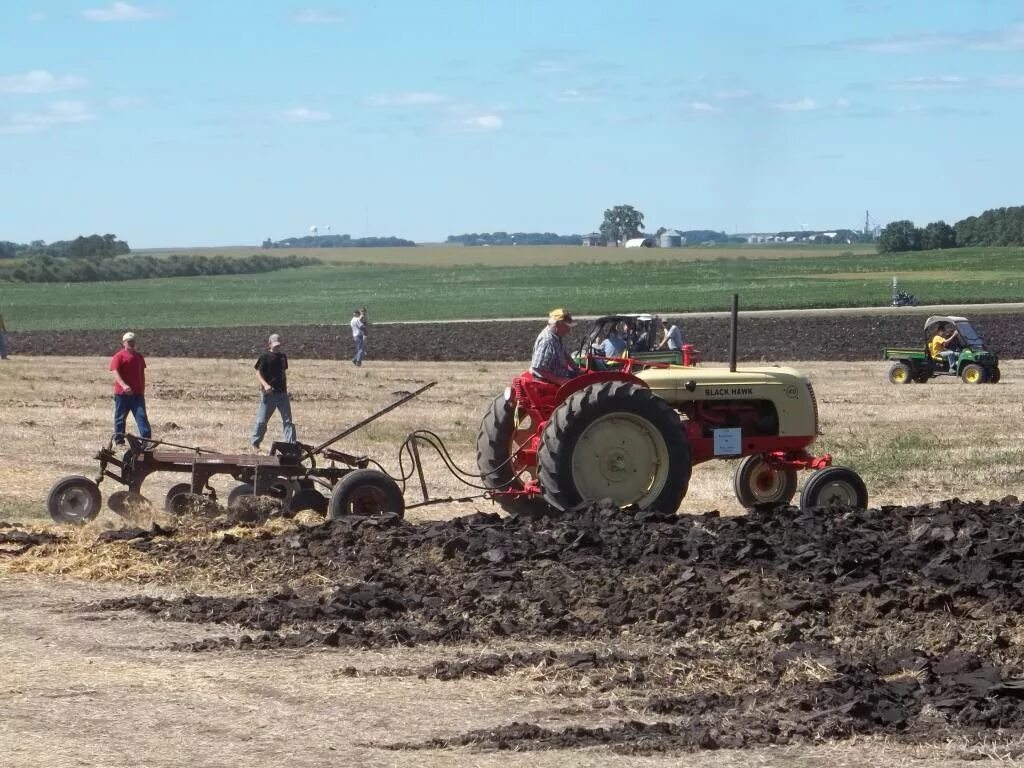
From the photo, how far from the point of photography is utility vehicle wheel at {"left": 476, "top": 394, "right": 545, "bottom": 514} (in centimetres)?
1277

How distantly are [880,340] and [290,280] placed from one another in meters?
78.5

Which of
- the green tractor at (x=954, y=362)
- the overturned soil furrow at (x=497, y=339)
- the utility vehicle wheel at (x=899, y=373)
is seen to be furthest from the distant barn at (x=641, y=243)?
the utility vehicle wheel at (x=899, y=373)

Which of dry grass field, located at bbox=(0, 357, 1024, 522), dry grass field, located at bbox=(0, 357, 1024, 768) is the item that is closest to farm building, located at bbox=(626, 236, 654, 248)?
dry grass field, located at bbox=(0, 357, 1024, 522)

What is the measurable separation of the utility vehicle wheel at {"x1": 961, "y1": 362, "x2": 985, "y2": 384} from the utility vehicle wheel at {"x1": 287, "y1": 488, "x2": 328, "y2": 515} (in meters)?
19.2

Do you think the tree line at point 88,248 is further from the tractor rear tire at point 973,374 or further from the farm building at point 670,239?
the tractor rear tire at point 973,374

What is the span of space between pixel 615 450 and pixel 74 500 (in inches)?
179

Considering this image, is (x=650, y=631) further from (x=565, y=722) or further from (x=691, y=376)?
(x=691, y=376)

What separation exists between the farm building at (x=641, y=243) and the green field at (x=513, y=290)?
43.3 m

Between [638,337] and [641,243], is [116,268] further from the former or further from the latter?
[638,337]

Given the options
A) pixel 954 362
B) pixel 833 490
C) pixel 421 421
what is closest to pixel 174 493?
pixel 833 490

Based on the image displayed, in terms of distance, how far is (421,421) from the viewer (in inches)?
866

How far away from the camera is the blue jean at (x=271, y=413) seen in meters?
17.8

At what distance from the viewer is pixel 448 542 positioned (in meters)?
10.6

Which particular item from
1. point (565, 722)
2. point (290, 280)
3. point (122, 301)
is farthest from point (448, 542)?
point (290, 280)
